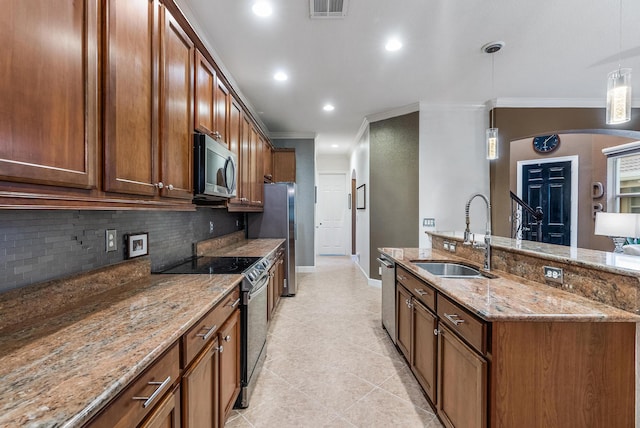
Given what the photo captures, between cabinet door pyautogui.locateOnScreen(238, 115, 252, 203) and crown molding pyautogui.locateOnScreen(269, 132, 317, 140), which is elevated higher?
crown molding pyautogui.locateOnScreen(269, 132, 317, 140)

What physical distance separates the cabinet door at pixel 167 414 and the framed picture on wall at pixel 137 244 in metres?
0.95

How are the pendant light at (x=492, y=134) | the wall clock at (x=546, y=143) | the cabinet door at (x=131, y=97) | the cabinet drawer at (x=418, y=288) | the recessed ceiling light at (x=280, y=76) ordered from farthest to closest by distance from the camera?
the wall clock at (x=546, y=143), the recessed ceiling light at (x=280, y=76), the pendant light at (x=492, y=134), the cabinet drawer at (x=418, y=288), the cabinet door at (x=131, y=97)

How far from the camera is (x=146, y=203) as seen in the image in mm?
1306

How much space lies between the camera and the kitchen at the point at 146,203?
0.88m

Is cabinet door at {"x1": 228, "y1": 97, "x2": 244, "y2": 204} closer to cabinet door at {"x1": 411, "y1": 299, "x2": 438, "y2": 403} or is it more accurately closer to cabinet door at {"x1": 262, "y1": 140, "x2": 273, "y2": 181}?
cabinet door at {"x1": 262, "y1": 140, "x2": 273, "y2": 181}

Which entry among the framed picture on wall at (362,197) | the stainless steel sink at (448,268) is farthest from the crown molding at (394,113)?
the stainless steel sink at (448,268)

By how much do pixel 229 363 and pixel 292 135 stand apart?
191 inches

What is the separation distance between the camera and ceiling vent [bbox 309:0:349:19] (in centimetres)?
213

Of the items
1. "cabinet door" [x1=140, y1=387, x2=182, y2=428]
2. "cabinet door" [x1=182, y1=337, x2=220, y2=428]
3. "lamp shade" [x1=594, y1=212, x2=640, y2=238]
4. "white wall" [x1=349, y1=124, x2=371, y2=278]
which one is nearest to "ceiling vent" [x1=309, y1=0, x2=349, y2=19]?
"cabinet door" [x1=182, y1=337, x2=220, y2=428]

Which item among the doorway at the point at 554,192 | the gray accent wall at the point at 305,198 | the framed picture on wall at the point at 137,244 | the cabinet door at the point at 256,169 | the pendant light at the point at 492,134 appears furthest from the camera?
the gray accent wall at the point at 305,198

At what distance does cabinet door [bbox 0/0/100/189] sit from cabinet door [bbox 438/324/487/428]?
1739 mm

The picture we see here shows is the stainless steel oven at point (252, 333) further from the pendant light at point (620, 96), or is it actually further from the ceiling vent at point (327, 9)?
the pendant light at point (620, 96)

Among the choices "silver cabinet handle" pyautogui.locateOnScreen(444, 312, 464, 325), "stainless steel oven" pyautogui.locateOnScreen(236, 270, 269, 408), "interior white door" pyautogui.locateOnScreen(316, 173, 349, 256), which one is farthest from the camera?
"interior white door" pyautogui.locateOnScreen(316, 173, 349, 256)

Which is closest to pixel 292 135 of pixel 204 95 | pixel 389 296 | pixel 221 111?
pixel 221 111
